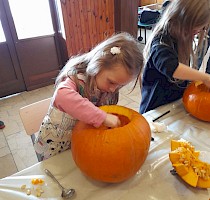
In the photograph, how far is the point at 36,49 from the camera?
238 cm

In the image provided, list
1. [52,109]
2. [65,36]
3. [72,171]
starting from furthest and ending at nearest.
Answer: [65,36] < [52,109] < [72,171]

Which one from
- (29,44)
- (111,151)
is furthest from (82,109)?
(29,44)

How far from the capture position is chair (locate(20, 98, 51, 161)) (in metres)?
0.84

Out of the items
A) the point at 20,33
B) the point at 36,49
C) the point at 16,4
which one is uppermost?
the point at 16,4

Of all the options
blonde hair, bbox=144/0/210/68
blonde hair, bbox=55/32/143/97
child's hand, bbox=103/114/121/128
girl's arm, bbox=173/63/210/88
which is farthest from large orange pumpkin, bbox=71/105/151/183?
blonde hair, bbox=144/0/210/68

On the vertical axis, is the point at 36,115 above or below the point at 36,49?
above

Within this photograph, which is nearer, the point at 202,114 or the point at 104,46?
the point at 104,46

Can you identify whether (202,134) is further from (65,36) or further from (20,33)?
(20,33)

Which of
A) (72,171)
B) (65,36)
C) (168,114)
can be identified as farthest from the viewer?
(65,36)

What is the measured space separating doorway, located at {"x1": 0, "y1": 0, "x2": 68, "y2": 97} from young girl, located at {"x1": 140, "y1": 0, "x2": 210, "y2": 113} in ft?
5.58

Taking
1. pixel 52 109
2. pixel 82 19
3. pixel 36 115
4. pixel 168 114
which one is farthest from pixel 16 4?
pixel 168 114

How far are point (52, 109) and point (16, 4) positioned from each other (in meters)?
1.92

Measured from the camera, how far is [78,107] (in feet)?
1.81

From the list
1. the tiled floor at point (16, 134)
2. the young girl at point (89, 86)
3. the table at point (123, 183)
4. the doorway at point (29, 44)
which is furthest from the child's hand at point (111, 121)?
the doorway at point (29, 44)
